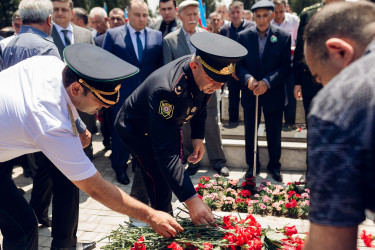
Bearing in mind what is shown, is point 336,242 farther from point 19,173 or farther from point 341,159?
point 19,173

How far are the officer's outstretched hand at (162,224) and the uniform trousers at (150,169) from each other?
0.76 m

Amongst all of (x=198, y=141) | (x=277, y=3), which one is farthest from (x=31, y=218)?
(x=277, y=3)

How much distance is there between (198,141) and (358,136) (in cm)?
256

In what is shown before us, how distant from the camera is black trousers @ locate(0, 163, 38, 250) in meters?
2.46

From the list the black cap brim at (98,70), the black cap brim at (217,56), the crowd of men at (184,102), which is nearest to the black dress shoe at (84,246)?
the crowd of men at (184,102)

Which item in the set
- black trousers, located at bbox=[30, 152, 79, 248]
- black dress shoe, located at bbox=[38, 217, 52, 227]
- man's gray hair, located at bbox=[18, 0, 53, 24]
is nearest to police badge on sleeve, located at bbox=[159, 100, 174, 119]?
black trousers, located at bbox=[30, 152, 79, 248]

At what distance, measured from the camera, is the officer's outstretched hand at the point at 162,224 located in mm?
2266

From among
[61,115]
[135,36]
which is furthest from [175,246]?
[135,36]

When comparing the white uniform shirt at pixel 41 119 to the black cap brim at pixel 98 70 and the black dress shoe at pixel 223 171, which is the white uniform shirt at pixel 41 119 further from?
the black dress shoe at pixel 223 171

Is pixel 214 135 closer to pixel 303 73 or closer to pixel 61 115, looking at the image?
pixel 303 73

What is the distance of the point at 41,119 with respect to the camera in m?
1.97

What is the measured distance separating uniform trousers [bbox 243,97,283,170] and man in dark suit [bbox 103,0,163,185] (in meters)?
1.52

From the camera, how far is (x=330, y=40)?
3.57 ft

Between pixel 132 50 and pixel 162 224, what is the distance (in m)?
3.34
